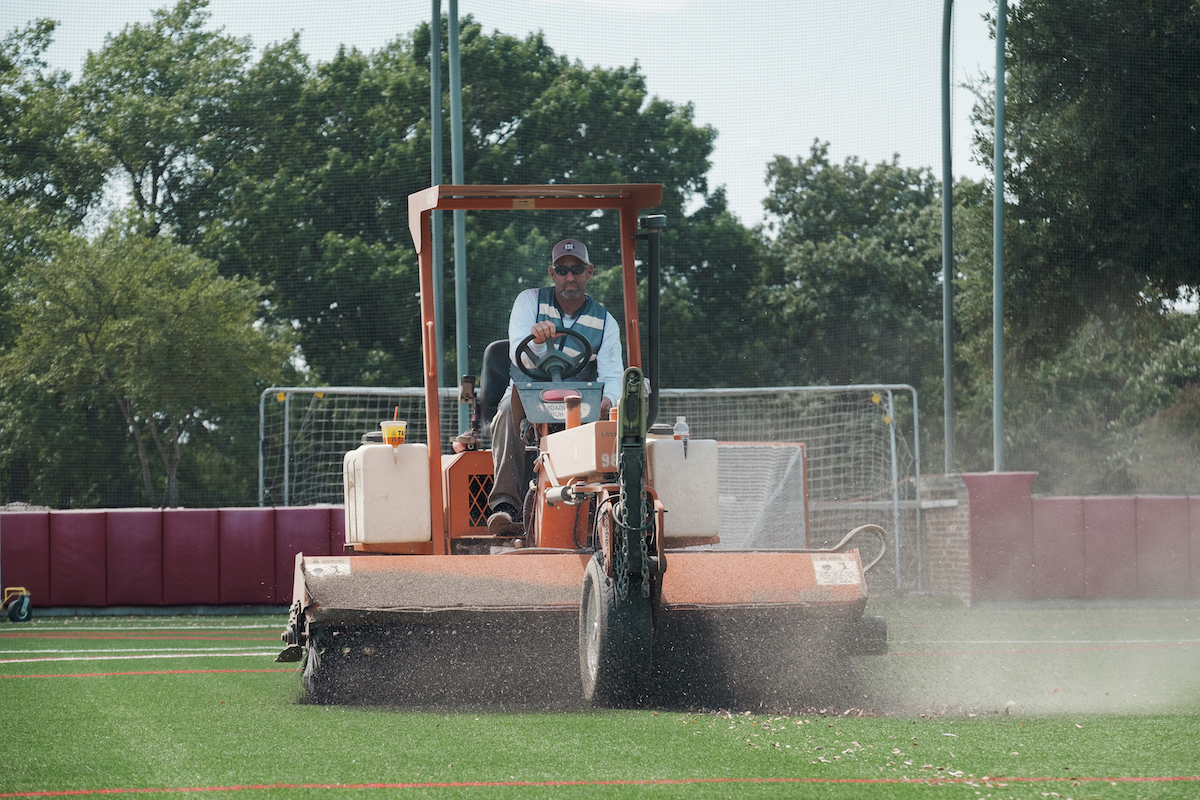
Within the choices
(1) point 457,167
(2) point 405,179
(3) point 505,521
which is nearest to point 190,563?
(1) point 457,167

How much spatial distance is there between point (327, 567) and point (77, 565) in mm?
8606

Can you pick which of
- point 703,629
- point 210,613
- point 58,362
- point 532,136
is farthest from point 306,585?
point 532,136

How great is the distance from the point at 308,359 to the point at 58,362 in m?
5.48

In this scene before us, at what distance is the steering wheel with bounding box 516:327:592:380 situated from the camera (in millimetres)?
7391

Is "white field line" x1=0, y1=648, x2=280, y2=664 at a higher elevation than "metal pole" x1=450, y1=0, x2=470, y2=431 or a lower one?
lower

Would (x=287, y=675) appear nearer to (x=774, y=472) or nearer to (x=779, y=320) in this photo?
(x=774, y=472)

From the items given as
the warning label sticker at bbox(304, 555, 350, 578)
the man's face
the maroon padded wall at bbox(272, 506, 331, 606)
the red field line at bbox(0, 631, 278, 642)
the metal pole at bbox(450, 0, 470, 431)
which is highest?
the metal pole at bbox(450, 0, 470, 431)

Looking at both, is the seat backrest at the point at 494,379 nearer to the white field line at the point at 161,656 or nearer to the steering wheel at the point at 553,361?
the steering wheel at the point at 553,361

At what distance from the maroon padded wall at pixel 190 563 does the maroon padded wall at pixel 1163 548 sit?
9888 millimetres

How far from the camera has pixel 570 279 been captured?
7.66 m

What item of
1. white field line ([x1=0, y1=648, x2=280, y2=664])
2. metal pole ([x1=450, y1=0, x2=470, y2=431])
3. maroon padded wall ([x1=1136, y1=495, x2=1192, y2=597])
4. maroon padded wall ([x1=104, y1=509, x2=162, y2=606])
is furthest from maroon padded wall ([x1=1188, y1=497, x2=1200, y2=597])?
maroon padded wall ([x1=104, y1=509, x2=162, y2=606])

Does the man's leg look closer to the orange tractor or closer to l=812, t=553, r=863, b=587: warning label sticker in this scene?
the orange tractor

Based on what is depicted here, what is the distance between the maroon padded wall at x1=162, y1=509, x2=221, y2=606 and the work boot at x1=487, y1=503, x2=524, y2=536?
25.2ft

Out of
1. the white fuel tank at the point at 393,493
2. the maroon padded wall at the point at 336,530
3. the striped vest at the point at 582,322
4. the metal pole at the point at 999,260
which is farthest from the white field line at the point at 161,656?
the metal pole at the point at 999,260
